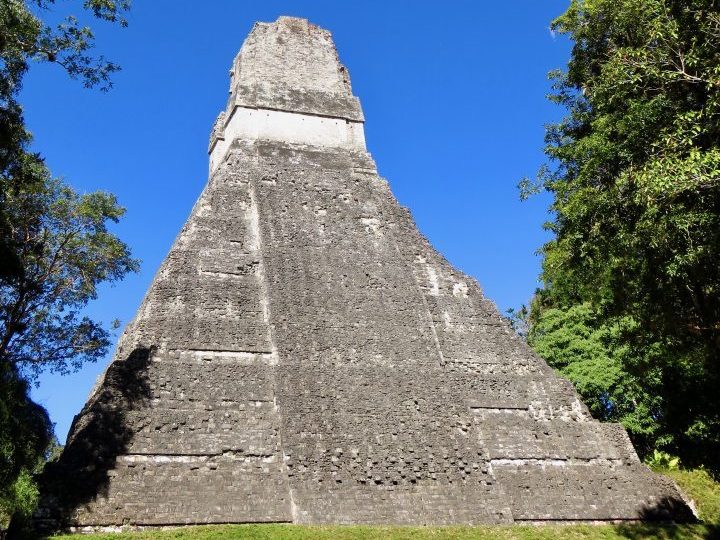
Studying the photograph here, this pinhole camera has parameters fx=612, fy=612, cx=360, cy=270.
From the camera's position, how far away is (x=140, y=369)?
453 inches

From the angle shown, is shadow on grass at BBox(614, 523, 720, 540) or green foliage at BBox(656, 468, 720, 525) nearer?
shadow on grass at BBox(614, 523, 720, 540)

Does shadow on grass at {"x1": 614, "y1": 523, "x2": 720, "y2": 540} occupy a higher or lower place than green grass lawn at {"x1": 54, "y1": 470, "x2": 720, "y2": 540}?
lower

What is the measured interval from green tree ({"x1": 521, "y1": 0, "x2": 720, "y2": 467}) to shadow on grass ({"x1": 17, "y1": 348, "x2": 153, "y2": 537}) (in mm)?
8166

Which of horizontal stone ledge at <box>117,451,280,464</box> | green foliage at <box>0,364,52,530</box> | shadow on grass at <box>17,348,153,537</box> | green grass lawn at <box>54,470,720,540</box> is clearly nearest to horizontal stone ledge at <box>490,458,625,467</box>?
green grass lawn at <box>54,470,720,540</box>

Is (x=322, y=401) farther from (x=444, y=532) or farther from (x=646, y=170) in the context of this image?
(x=646, y=170)

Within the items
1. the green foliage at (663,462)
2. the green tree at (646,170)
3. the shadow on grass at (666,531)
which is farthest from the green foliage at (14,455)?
the green foliage at (663,462)

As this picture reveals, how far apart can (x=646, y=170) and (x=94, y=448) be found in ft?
31.1

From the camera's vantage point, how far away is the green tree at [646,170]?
7.98 meters

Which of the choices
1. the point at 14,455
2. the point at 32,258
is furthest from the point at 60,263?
the point at 14,455

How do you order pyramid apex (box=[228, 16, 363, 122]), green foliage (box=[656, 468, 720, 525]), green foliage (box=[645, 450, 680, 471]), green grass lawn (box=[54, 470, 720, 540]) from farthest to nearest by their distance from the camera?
pyramid apex (box=[228, 16, 363, 122]), green foliage (box=[645, 450, 680, 471]), green foliage (box=[656, 468, 720, 525]), green grass lawn (box=[54, 470, 720, 540])

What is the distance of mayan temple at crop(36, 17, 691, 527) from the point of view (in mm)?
10188

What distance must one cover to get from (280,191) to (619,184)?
1037 centimetres

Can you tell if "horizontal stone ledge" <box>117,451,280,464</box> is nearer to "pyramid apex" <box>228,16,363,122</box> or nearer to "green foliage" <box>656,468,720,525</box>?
"green foliage" <box>656,468,720,525</box>

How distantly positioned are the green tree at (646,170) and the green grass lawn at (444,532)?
295 centimetres
